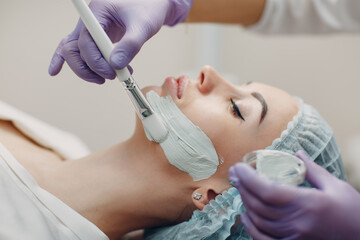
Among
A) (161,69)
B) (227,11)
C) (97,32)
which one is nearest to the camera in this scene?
(97,32)

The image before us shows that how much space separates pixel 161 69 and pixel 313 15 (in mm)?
829

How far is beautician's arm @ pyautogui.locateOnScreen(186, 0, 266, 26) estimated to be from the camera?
1.67 meters

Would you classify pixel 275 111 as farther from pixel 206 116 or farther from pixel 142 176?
pixel 142 176

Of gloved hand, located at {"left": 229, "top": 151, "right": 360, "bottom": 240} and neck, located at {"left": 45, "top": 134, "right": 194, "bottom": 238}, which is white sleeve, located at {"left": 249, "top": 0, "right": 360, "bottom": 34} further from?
gloved hand, located at {"left": 229, "top": 151, "right": 360, "bottom": 240}

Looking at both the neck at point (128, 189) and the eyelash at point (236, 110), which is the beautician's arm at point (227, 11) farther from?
the neck at point (128, 189)

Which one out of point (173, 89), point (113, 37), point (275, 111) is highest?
point (113, 37)

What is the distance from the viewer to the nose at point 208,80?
4.06 ft

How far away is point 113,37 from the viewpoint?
1.33 m

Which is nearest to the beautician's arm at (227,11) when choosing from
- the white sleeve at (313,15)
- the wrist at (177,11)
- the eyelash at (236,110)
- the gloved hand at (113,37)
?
the white sleeve at (313,15)

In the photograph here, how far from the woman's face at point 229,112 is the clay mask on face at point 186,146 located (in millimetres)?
20

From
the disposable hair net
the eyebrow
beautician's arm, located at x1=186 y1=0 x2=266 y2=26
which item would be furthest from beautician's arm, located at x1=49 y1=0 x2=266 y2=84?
the disposable hair net

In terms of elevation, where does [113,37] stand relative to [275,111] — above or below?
above

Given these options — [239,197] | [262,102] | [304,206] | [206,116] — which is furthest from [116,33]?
[304,206]

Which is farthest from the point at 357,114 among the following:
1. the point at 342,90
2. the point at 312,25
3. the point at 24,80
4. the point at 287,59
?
the point at 24,80
